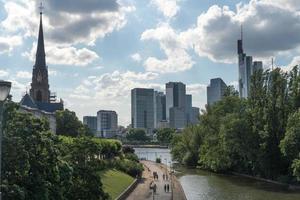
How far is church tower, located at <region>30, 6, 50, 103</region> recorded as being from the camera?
15300 cm

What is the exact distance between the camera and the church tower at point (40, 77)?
6024 inches

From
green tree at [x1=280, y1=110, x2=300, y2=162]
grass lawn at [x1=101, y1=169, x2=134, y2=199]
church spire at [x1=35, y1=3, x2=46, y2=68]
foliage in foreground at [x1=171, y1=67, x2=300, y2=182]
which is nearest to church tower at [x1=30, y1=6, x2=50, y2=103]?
church spire at [x1=35, y1=3, x2=46, y2=68]

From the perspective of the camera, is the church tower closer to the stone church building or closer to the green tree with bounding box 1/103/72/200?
the stone church building

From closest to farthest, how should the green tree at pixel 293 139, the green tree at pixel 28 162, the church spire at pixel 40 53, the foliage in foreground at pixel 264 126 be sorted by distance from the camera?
1. the green tree at pixel 28 162
2. the green tree at pixel 293 139
3. the foliage in foreground at pixel 264 126
4. the church spire at pixel 40 53

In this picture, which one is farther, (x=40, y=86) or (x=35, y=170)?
(x=40, y=86)

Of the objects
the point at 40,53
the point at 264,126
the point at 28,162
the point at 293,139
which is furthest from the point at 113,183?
the point at 40,53

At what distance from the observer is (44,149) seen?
2605 centimetres

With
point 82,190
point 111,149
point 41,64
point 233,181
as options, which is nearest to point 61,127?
point 41,64

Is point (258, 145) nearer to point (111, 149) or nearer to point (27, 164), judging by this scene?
point (111, 149)

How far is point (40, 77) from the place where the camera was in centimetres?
16012

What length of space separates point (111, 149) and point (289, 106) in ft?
114

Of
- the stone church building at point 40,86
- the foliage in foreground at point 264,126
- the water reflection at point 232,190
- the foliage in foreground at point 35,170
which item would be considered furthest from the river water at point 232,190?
the stone church building at point 40,86

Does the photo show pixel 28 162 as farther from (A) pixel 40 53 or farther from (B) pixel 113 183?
(A) pixel 40 53

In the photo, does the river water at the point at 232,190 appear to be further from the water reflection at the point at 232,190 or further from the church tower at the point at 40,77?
the church tower at the point at 40,77
